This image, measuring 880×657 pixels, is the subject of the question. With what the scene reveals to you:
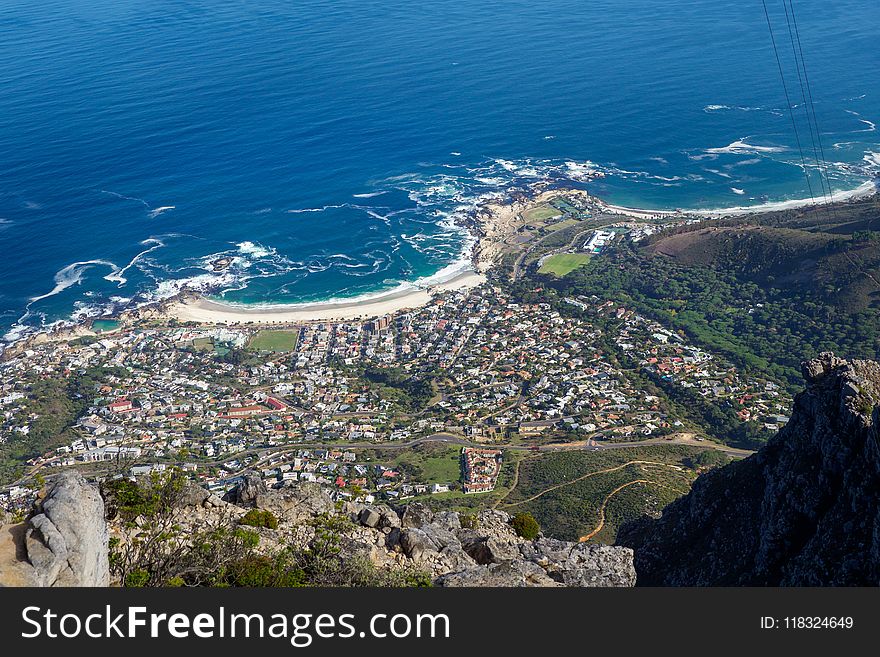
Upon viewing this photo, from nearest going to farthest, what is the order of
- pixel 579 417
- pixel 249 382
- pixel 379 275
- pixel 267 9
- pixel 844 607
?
1. pixel 844 607
2. pixel 579 417
3. pixel 249 382
4. pixel 379 275
5. pixel 267 9

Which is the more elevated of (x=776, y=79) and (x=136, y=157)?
(x=136, y=157)

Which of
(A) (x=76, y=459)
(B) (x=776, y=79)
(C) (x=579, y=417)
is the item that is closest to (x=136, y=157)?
(A) (x=76, y=459)

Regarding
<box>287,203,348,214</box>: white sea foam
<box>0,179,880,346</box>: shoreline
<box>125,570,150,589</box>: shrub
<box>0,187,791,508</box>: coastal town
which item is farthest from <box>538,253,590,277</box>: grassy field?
<box>125,570,150,589</box>: shrub

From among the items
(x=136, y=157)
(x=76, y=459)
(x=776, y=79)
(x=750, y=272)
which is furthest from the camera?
(x=776, y=79)

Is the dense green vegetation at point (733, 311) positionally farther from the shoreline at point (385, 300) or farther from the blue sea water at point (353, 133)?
the blue sea water at point (353, 133)

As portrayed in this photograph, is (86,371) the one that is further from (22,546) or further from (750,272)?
(750,272)

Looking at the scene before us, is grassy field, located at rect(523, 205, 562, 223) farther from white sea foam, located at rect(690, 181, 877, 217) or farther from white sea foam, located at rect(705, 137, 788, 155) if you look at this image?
white sea foam, located at rect(705, 137, 788, 155)

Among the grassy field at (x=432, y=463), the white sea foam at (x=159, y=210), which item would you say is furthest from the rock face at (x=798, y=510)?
the white sea foam at (x=159, y=210)

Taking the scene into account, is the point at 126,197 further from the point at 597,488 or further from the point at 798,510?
the point at 798,510
